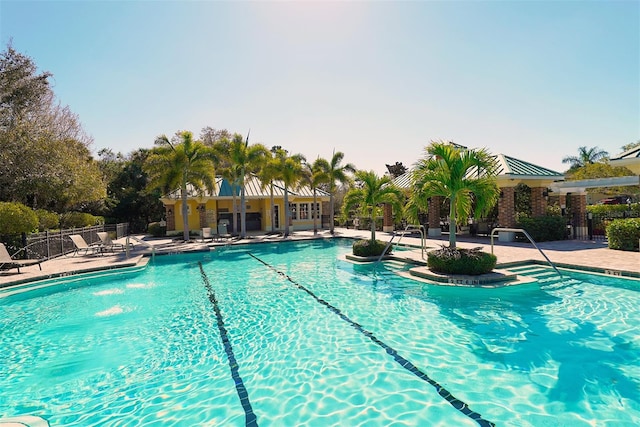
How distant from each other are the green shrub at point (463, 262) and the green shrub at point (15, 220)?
1619 centimetres

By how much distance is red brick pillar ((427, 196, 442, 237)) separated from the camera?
23.0 metres

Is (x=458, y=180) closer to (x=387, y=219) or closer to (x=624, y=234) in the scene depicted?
(x=624, y=234)

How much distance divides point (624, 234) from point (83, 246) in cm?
2456

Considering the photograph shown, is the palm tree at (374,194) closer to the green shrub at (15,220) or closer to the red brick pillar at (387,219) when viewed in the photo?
the red brick pillar at (387,219)

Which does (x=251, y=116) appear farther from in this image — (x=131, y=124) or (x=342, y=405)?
(x=342, y=405)

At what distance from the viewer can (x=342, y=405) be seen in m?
4.50

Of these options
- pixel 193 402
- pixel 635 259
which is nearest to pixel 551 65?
pixel 635 259

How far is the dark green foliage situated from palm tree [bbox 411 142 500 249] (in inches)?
357

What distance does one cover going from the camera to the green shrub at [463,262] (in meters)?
10.3

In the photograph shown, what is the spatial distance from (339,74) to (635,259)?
1358 centimetres

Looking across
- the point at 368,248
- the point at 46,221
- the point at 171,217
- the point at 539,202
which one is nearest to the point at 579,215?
Result: the point at 539,202

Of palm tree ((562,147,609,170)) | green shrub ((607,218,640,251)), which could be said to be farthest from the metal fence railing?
palm tree ((562,147,609,170))

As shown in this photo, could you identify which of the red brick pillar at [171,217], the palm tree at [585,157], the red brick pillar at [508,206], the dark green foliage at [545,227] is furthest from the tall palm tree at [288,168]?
the palm tree at [585,157]

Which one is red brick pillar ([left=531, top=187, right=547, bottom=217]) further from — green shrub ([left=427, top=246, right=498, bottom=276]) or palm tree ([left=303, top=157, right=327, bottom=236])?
palm tree ([left=303, top=157, right=327, bottom=236])
